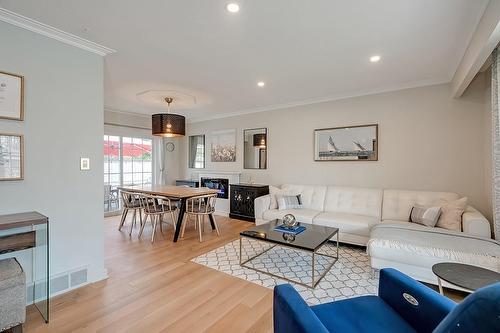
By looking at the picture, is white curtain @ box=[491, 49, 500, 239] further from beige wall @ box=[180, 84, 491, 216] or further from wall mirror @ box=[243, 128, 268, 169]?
wall mirror @ box=[243, 128, 268, 169]

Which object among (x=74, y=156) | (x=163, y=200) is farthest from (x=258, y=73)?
(x=163, y=200)

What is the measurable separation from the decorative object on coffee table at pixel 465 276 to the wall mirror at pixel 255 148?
4007 millimetres

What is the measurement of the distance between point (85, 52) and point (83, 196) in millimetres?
1527

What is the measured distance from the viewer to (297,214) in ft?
13.3

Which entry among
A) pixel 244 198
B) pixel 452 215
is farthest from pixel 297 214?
pixel 452 215

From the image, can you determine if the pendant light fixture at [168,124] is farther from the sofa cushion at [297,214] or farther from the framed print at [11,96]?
the sofa cushion at [297,214]

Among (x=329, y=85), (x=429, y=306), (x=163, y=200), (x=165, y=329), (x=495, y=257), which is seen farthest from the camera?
(x=163, y=200)

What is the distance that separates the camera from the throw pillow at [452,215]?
3.02 metres

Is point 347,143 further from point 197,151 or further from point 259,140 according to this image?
point 197,151

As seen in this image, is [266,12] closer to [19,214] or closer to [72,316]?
[19,214]

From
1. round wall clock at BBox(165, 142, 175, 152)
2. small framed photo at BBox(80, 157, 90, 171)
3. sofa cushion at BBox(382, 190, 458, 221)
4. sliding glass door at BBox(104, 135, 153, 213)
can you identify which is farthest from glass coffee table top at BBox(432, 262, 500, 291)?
round wall clock at BBox(165, 142, 175, 152)

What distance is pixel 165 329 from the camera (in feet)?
6.11

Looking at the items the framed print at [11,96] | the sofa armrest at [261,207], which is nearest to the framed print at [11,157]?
the framed print at [11,96]

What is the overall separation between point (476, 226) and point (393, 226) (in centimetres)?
82
